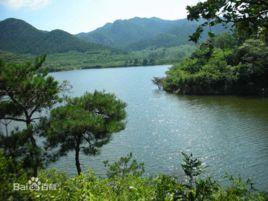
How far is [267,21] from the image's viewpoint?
988cm

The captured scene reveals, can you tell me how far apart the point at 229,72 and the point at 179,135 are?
1592 inches

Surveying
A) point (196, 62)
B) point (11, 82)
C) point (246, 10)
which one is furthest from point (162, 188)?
point (196, 62)

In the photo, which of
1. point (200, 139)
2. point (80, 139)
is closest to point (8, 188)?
point (80, 139)

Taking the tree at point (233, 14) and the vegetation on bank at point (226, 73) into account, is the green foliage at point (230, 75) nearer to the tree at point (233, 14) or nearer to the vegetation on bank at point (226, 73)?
the vegetation on bank at point (226, 73)

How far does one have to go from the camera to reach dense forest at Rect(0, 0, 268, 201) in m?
9.05

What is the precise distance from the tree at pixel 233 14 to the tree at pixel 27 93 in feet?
40.5

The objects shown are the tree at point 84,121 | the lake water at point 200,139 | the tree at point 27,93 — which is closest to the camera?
the tree at point 27,93

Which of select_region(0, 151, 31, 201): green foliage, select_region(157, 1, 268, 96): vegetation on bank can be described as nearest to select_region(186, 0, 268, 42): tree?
select_region(0, 151, 31, 201): green foliage

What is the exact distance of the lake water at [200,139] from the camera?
35500mm

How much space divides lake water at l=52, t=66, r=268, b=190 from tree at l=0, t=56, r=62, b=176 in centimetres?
194

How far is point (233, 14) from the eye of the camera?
9641mm

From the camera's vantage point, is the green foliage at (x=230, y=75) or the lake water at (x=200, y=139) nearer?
the lake water at (x=200, y=139)

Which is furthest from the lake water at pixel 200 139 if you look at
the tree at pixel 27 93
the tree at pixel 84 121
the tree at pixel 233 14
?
the tree at pixel 233 14

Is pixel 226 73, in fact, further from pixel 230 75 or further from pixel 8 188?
pixel 8 188
